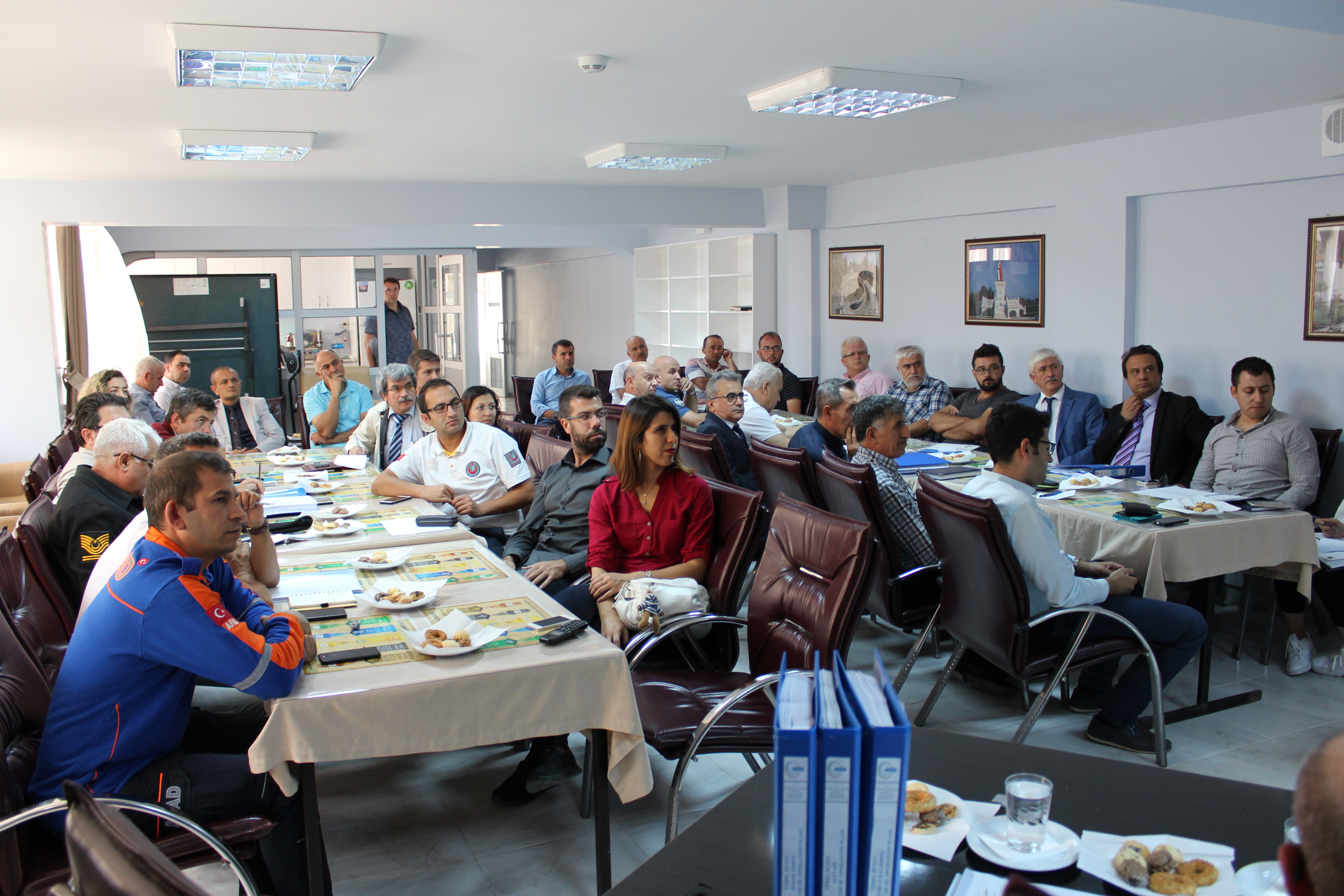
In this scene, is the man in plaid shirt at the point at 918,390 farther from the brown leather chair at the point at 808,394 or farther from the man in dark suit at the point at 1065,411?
the brown leather chair at the point at 808,394

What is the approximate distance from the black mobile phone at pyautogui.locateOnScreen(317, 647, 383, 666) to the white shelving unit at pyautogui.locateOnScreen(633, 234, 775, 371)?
8.00m

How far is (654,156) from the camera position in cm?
661

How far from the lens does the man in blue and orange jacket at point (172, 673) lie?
6.62ft

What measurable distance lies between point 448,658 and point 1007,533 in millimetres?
1738

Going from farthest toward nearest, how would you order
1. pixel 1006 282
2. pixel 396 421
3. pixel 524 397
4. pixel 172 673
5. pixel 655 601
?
pixel 524 397 < pixel 1006 282 < pixel 396 421 < pixel 655 601 < pixel 172 673

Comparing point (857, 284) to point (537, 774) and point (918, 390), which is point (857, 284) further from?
point (537, 774)

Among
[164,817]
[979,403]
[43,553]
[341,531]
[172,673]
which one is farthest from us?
[979,403]

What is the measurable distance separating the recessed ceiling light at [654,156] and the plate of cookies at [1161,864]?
19.1 feet

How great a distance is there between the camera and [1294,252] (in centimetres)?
559

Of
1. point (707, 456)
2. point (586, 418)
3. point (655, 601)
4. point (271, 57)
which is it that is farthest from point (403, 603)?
point (271, 57)

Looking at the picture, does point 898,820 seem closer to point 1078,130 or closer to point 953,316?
point 1078,130

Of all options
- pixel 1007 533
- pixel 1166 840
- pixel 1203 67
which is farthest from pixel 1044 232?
pixel 1166 840

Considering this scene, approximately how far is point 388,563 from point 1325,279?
5265 mm

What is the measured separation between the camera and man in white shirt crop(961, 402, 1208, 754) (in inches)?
119
